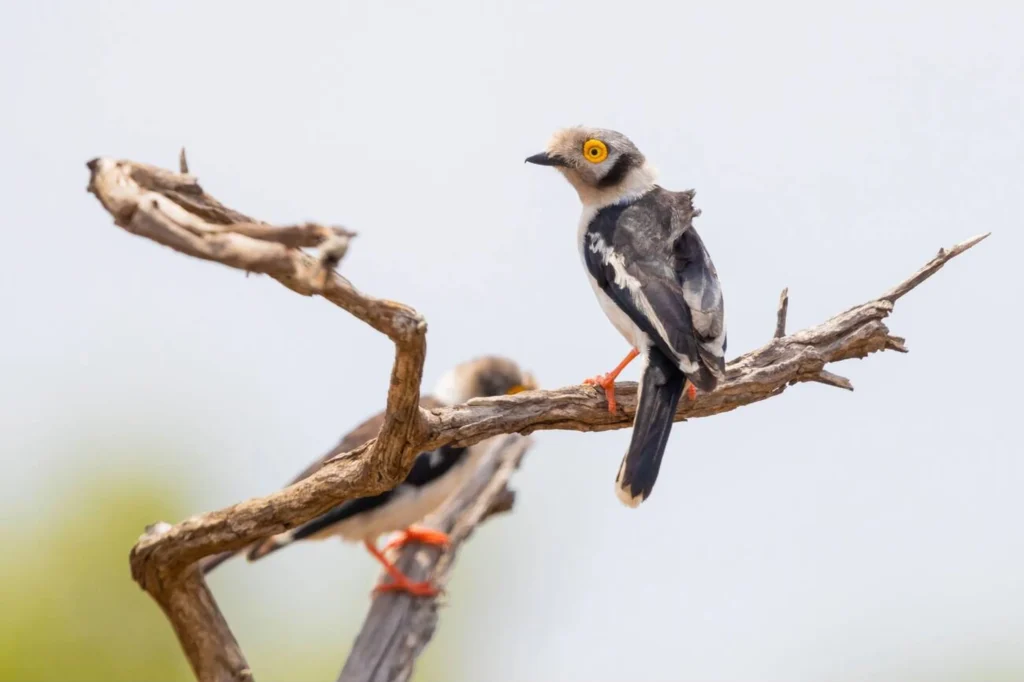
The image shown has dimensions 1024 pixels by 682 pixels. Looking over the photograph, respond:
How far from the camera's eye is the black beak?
5.61 metres

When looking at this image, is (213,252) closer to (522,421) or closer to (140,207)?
(140,207)

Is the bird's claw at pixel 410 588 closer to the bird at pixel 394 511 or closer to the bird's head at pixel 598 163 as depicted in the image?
the bird at pixel 394 511

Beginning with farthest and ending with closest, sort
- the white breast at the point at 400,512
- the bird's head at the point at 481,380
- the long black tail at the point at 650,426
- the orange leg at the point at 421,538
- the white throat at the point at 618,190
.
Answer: the bird's head at the point at 481,380 → the orange leg at the point at 421,538 → the white breast at the point at 400,512 → the white throat at the point at 618,190 → the long black tail at the point at 650,426

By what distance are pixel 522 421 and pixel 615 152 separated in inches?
68.2

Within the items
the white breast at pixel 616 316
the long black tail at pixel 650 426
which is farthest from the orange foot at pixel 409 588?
the long black tail at pixel 650 426

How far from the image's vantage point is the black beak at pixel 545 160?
18.4ft

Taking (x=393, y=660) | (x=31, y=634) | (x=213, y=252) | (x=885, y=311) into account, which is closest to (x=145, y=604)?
(x=31, y=634)

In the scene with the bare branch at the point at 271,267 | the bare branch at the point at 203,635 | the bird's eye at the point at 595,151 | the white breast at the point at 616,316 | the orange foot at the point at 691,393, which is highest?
the bird's eye at the point at 595,151

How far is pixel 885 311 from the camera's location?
4.99 m

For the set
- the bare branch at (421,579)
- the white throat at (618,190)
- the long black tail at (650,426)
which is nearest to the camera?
the long black tail at (650,426)

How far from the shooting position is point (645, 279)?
4.65 m

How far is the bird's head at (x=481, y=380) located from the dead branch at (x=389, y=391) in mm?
3054

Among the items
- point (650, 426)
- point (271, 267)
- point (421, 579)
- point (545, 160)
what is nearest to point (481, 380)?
point (421, 579)

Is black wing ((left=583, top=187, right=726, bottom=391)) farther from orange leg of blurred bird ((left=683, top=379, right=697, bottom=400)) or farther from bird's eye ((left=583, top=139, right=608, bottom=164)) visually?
orange leg of blurred bird ((left=683, top=379, right=697, bottom=400))
